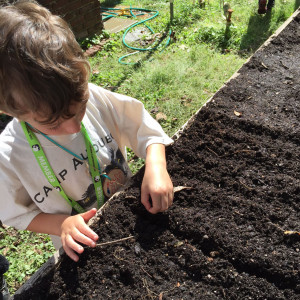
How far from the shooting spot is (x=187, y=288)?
1487mm

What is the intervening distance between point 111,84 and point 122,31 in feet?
6.07

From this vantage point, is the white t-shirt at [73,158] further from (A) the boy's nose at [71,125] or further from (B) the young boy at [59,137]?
(A) the boy's nose at [71,125]

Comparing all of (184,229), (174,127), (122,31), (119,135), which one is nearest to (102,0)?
(122,31)

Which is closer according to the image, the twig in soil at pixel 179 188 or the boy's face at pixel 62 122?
the boy's face at pixel 62 122

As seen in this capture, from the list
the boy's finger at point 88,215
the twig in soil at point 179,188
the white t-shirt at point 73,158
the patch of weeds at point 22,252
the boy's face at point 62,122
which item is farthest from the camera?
the patch of weeds at point 22,252

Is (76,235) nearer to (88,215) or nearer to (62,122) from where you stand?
(88,215)

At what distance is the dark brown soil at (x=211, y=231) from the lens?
4.88 feet

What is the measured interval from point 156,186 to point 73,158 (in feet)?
1.64

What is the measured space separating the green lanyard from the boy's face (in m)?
0.16

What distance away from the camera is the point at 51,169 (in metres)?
1.74

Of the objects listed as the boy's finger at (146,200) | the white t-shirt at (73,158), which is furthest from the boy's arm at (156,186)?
the white t-shirt at (73,158)

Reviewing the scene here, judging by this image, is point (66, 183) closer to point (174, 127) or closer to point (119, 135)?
point (119, 135)

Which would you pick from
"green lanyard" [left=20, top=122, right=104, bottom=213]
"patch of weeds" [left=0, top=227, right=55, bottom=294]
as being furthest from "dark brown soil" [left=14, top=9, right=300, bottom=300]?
"patch of weeds" [left=0, top=227, right=55, bottom=294]

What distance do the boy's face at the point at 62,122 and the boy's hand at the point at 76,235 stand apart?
0.42 meters
